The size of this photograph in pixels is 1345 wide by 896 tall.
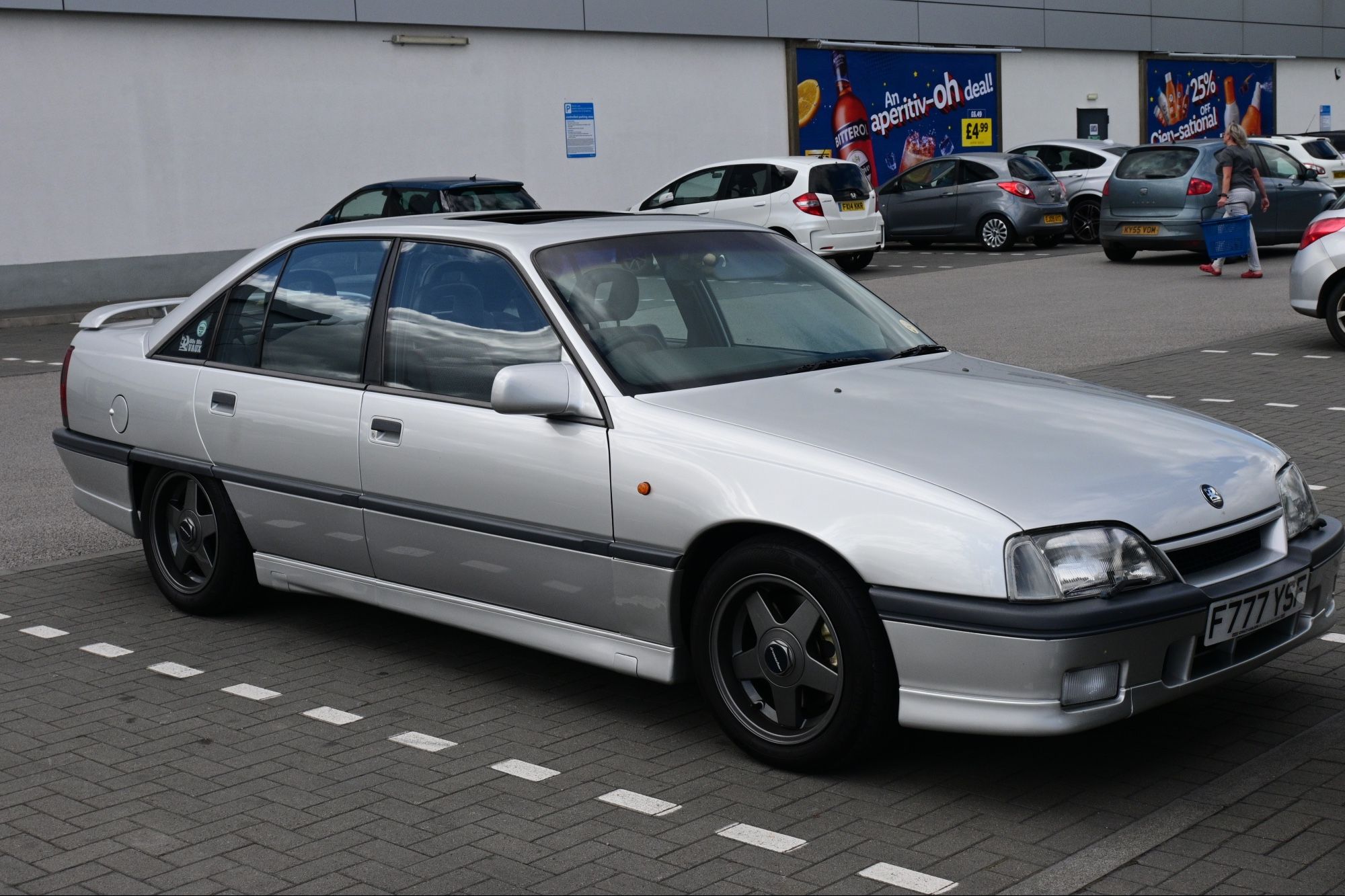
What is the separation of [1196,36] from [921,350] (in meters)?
40.7

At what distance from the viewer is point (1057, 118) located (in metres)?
38.0

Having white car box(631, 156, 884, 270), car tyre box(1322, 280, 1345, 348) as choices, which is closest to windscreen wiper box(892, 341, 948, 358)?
car tyre box(1322, 280, 1345, 348)

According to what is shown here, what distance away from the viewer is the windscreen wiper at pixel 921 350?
5.42m

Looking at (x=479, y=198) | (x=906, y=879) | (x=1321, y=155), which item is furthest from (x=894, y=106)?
(x=906, y=879)

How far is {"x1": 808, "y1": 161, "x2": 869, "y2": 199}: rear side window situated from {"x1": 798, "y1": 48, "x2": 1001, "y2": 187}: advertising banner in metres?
9.05

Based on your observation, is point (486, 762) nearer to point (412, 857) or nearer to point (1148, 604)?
point (412, 857)

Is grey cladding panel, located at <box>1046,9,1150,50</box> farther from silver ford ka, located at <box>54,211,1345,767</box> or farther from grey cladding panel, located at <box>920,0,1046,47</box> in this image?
silver ford ka, located at <box>54,211,1345,767</box>

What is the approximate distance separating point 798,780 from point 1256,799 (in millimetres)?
1208

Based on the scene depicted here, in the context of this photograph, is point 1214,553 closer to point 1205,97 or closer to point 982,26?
point 982,26

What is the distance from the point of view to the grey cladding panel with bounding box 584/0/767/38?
27203 mm

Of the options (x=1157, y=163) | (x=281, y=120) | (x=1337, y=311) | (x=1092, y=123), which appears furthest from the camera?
(x=1092, y=123)

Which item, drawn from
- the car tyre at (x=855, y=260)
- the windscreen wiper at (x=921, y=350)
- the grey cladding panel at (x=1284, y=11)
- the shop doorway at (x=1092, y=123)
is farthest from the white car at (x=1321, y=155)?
the windscreen wiper at (x=921, y=350)

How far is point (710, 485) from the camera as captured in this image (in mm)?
4410

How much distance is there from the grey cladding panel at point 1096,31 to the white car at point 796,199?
55.9 feet
